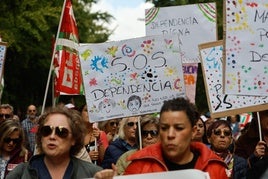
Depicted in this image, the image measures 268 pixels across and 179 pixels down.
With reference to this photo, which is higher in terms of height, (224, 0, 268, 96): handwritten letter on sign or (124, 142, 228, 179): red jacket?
(224, 0, 268, 96): handwritten letter on sign

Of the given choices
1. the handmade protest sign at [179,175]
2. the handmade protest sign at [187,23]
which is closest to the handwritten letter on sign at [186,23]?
the handmade protest sign at [187,23]

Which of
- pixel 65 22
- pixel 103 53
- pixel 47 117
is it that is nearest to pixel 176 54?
pixel 103 53

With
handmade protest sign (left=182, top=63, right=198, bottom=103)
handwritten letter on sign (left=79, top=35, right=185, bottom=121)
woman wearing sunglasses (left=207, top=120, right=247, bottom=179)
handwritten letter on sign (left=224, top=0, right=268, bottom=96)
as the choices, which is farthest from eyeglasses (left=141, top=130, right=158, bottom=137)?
handmade protest sign (left=182, top=63, right=198, bottom=103)

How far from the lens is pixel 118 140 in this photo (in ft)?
25.4

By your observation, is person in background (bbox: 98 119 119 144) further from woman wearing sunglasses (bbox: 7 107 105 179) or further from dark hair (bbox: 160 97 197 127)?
dark hair (bbox: 160 97 197 127)

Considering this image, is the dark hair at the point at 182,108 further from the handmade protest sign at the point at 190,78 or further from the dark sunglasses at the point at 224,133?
the handmade protest sign at the point at 190,78

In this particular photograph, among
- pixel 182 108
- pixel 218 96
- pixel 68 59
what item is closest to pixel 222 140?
pixel 218 96

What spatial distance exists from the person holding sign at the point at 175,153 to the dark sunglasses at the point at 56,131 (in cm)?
47

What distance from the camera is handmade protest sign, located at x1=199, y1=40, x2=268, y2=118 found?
5.92m

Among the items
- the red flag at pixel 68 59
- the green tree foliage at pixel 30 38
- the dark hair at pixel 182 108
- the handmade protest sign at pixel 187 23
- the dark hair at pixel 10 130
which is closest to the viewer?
the dark hair at pixel 182 108

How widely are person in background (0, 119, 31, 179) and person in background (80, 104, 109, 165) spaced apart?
0.93 meters

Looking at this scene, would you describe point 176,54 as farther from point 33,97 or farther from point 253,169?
point 33,97

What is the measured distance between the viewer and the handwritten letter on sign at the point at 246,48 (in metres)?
5.57

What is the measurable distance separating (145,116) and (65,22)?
13.4 feet
